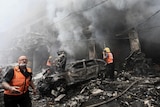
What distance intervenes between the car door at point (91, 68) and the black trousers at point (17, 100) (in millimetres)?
4875

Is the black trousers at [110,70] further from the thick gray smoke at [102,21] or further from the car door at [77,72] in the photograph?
the thick gray smoke at [102,21]

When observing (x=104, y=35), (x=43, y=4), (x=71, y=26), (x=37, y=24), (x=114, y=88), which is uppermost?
(x=43, y=4)

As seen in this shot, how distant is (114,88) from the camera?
7.38 meters

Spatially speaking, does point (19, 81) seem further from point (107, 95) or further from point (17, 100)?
point (107, 95)

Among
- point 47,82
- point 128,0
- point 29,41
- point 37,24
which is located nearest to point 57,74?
point 47,82

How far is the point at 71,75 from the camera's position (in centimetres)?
766

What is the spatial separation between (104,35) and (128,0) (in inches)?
142

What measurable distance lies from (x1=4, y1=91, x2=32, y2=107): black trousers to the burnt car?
3372mm

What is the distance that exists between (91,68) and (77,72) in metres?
0.97

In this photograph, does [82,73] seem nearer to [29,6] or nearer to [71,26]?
[71,26]

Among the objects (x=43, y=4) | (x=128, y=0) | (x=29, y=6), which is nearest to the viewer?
(x=128, y=0)

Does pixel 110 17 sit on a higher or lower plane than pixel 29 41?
higher

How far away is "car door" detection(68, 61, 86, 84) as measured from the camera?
7.67m

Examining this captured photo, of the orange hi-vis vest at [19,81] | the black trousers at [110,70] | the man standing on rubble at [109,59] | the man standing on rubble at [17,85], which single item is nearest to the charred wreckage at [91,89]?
the black trousers at [110,70]
